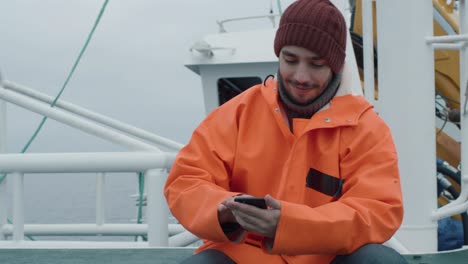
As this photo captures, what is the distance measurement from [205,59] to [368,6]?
154 inches

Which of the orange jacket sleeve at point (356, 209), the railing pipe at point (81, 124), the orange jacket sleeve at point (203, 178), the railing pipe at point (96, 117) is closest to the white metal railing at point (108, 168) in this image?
the railing pipe at point (81, 124)

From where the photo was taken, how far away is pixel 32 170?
3340 mm

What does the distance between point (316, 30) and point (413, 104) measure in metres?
1.42

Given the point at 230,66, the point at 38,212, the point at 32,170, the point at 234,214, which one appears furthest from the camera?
the point at 38,212

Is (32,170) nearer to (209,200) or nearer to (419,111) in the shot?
(209,200)

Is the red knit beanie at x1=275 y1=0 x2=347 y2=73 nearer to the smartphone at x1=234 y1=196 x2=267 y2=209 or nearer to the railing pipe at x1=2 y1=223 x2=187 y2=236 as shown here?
the smartphone at x1=234 y1=196 x2=267 y2=209

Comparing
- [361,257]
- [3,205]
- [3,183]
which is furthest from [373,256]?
[3,205]

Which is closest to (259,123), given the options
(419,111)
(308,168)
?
(308,168)

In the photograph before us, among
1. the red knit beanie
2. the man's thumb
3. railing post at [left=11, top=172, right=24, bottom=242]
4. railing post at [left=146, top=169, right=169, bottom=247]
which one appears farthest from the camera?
railing post at [left=11, top=172, right=24, bottom=242]

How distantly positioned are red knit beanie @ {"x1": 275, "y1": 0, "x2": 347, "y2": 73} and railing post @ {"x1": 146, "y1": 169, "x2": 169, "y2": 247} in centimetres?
114

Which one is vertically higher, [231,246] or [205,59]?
[205,59]

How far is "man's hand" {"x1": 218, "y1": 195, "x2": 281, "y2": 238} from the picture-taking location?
1.98 meters

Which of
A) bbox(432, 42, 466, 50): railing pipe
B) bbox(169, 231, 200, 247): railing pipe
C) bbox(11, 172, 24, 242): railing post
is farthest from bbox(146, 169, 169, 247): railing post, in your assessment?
bbox(432, 42, 466, 50): railing pipe

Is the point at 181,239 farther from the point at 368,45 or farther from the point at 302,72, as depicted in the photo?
the point at 302,72
